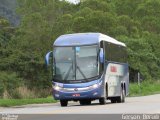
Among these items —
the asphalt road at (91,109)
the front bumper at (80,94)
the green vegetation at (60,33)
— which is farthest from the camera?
the green vegetation at (60,33)

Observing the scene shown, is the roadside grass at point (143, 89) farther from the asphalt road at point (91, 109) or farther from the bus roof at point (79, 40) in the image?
the asphalt road at point (91, 109)

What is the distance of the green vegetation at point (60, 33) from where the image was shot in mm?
48688

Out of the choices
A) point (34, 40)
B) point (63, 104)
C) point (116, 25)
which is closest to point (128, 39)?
point (116, 25)

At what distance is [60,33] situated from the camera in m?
66.3

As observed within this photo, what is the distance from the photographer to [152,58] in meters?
73.1

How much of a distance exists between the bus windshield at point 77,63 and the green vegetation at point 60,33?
→ 36.7ft

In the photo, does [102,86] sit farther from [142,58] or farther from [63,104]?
[142,58]

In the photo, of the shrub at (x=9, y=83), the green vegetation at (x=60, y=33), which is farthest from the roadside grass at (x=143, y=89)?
the shrub at (x=9, y=83)

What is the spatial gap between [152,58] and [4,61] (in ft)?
95.9

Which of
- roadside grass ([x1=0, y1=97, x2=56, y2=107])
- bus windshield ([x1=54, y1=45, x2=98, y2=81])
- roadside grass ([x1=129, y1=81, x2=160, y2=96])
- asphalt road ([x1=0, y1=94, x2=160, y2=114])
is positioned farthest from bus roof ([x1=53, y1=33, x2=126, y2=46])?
roadside grass ([x1=129, y1=81, x2=160, y2=96])

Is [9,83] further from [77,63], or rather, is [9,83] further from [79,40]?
[77,63]

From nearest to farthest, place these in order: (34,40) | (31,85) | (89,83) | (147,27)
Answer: (89,83) < (31,85) < (34,40) < (147,27)

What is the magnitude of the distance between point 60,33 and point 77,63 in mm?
38357

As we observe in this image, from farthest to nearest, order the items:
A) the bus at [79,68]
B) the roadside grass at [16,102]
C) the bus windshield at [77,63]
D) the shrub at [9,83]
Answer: the shrub at [9,83] < the roadside grass at [16,102] < the bus windshield at [77,63] < the bus at [79,68]
